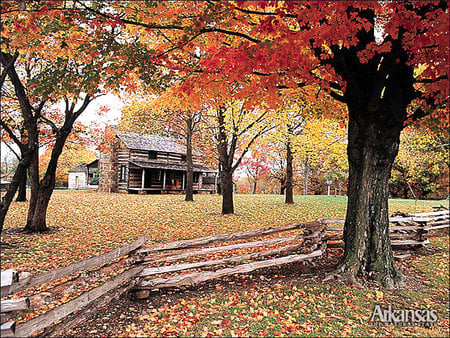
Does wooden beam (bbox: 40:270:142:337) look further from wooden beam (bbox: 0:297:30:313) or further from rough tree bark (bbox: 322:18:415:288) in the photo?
rough tree bark (bbox: 322:18:415:288)

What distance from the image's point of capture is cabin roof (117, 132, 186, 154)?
2983cm

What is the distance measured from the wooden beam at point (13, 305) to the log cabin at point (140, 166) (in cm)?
2586

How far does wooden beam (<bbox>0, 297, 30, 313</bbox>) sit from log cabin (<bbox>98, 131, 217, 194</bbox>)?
25.9 meters

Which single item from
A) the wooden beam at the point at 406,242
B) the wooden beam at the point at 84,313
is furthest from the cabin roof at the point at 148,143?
the wooden beam at the point at 84,313

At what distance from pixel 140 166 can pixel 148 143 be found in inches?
158

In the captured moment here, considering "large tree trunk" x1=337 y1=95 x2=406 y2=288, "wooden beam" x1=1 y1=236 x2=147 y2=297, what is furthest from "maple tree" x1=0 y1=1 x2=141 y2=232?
"large tree trunk" x1=337 y1=95 x2=406 y2=288

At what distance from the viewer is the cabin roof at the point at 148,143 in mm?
29828

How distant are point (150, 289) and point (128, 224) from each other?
706cm

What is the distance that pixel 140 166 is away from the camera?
2825 centimetres

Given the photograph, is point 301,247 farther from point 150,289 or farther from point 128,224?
point 128,224

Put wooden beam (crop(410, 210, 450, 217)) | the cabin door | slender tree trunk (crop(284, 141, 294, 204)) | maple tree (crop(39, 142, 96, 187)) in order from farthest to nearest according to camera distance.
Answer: maple tree (crop(39, 142, 96, 187)) → the cabin door → slender tree trunk (crop(284, 141, 294, 204)) → wooden beam (crop(410, 210, 450, 217))

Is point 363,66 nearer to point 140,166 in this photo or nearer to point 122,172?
point 140,166

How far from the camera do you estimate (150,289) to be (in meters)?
5.13

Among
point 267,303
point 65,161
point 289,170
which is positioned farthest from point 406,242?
point 65,161
